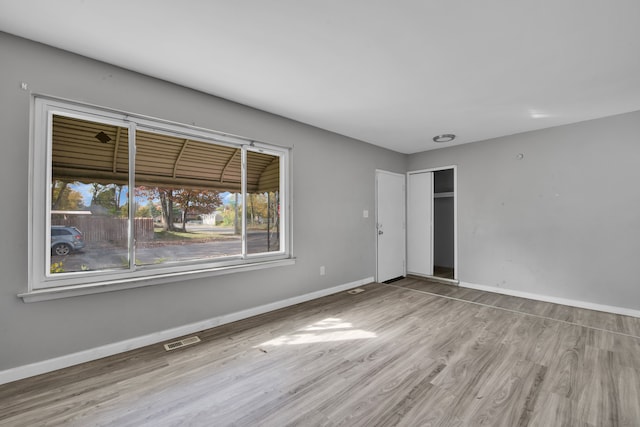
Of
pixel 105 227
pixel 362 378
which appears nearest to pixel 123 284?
pixel 105 227

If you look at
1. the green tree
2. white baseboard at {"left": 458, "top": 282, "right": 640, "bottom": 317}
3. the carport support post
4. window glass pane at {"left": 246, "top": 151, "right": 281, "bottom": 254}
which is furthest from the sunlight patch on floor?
white baseboard at {"left": 458, "top": 282, "right": 640, "bottom": 317}

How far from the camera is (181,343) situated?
8.81 ft

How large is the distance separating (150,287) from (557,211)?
524cm

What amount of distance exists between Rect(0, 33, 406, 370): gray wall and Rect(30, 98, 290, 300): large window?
0.11 m

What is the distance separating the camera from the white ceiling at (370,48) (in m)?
1.79

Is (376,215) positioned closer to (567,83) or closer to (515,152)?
(515,152)

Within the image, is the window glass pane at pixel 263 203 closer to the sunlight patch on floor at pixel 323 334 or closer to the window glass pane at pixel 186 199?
the window glass pane at pixel 186 199

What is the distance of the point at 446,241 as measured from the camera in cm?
651

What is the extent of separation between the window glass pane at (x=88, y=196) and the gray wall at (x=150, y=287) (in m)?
0.20

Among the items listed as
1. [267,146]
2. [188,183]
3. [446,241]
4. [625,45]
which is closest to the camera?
[625,45]

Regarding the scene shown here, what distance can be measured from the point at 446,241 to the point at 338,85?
5033mm

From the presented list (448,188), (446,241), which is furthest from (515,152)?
(446,241)

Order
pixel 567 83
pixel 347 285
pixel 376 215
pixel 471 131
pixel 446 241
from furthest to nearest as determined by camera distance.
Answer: pixel 446 241 < pixel 376 215 < pixel 347 285 < pixel 471 131 < pixel 567 83

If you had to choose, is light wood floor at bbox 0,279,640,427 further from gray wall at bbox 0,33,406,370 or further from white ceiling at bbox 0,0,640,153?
white ceiling at bbox 0,0,640,153
